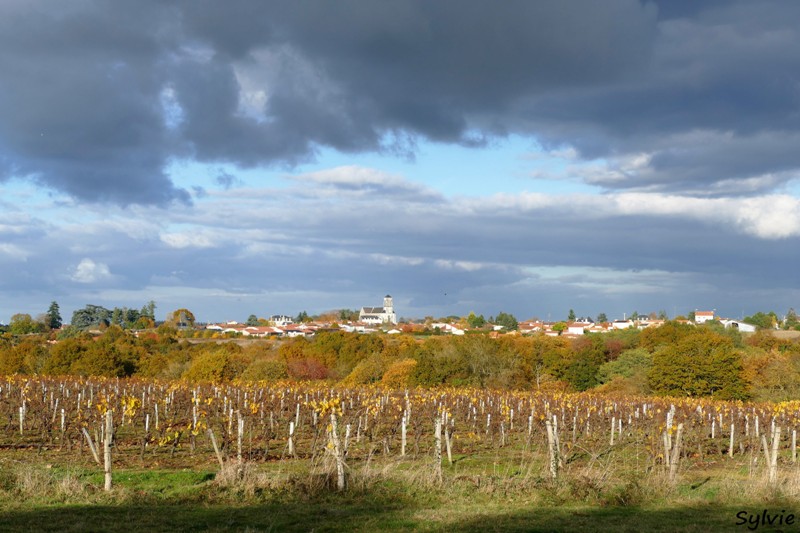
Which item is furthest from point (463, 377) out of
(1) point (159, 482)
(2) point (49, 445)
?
(1) point (159, 482)

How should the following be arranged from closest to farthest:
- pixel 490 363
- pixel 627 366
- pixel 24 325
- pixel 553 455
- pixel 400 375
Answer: pixel 553 455
pixel 400 375
pixel 627 366
pixel 490 363
pixel 24 325

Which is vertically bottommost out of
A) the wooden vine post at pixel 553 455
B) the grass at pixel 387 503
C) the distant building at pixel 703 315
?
the grass at pixel 387 503

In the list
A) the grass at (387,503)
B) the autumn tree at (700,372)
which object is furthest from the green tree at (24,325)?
the grass at (387,503)

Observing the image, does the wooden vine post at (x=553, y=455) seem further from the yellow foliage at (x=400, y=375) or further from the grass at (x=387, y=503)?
the yellow foliage at (x=400, y=375)

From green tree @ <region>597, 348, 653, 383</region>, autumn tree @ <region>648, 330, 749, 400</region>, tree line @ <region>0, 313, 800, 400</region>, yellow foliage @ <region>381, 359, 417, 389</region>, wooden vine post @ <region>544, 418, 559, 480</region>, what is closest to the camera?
wooden vine post @ <region>544, 418, 559, 480</region>

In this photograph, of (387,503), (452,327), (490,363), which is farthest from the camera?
(452,327)

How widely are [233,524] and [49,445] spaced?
49.8 feet

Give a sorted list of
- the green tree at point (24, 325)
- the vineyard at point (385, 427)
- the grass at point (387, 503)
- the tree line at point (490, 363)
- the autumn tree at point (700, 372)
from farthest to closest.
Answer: the green tree at point (24, 325)
the tree line at point (490, 363)
the autumn tree at point (700, 372)
the vineyard at point (385, 427)
the grass at point (387, 503)

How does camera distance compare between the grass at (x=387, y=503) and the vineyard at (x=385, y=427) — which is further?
the vineyard at (x=385, y=427)

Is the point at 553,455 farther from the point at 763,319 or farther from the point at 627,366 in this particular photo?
the point at 763,319

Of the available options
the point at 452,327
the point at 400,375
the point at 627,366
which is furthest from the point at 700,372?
the point at 452,327

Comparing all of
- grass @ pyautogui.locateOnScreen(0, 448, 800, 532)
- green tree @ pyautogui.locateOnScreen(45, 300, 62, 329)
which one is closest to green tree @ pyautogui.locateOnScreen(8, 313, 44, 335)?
green tree @ pyautogui.locateOnScreen(45, 300, 62, 329)

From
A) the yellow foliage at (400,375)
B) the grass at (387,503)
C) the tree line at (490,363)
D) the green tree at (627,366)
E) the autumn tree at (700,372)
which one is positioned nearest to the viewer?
the grass at (387,503)

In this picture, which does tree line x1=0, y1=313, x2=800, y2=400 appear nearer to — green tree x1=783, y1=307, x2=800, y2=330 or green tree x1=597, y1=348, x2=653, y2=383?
green tree x1=597, y1=348, x2=653, y2=383
